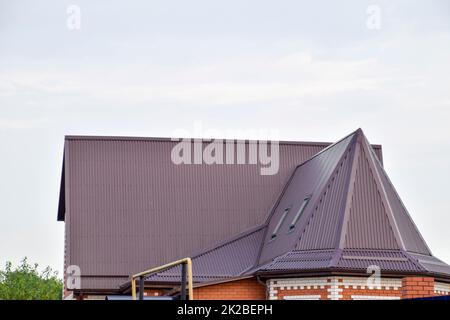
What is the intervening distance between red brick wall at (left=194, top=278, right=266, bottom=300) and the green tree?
49970 millimetres

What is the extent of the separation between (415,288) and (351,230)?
976cm

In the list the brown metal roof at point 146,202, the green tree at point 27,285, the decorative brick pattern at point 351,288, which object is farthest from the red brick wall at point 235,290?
the green tree at point 27,285

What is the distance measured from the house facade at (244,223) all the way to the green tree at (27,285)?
38083 millimetres

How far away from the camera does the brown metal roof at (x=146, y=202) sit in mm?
34781

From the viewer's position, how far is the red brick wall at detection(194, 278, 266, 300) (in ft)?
94.9

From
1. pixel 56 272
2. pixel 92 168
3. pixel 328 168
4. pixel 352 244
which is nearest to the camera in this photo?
pixel 352 244

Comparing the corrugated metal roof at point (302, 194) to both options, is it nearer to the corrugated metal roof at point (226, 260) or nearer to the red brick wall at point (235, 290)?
the corrugated metal roof at point (226, 260)

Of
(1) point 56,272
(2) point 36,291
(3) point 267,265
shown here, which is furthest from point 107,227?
(1) point 56,272

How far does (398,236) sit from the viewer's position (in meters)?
28.0

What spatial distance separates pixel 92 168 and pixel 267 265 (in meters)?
10.9

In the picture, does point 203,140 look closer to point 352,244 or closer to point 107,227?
point 107,227

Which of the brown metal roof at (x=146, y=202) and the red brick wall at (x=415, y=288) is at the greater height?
the brown metal roof at (x=146, y=202)
